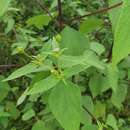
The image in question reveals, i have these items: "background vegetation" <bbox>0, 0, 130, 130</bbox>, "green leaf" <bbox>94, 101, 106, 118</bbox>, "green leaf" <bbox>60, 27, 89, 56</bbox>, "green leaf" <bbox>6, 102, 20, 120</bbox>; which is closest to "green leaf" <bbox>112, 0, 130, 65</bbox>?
"background vegetation" <bbox>0, 0, 130, 130</bbox>

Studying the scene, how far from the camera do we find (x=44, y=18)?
1.25 m

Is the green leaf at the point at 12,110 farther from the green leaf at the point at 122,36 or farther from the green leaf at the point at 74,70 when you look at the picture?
the green leaf at the point at 122,36

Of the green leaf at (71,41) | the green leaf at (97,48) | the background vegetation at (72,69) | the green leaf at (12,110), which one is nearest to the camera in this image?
the background vegetation at (72,69)

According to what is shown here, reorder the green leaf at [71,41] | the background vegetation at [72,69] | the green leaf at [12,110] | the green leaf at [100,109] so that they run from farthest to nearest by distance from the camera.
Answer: the green leaf at [12,110] < the green leaf at [100,109] < the green leaf at [71,41] < the background vegetation at [72,69]

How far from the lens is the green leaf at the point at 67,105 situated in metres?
0.85

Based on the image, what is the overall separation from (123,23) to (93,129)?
2.78 feet

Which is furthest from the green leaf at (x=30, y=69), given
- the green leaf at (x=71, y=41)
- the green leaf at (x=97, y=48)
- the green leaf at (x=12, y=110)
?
the green leaf at (x=12, y=110)

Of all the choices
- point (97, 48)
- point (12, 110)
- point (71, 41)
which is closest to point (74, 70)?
point (71, 41)

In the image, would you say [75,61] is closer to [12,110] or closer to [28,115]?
[28,115]

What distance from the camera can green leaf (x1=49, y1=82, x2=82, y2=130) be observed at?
85 centimetres

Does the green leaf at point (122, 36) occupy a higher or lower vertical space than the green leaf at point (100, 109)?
higher

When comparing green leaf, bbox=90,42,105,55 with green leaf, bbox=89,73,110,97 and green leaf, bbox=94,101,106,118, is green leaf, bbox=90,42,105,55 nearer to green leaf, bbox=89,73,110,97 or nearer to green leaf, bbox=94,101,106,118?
green leaf, bbox=89,73,110,97

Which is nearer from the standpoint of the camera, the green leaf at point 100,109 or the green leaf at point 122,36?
the green leaf at point 122,36

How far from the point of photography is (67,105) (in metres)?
0.86
